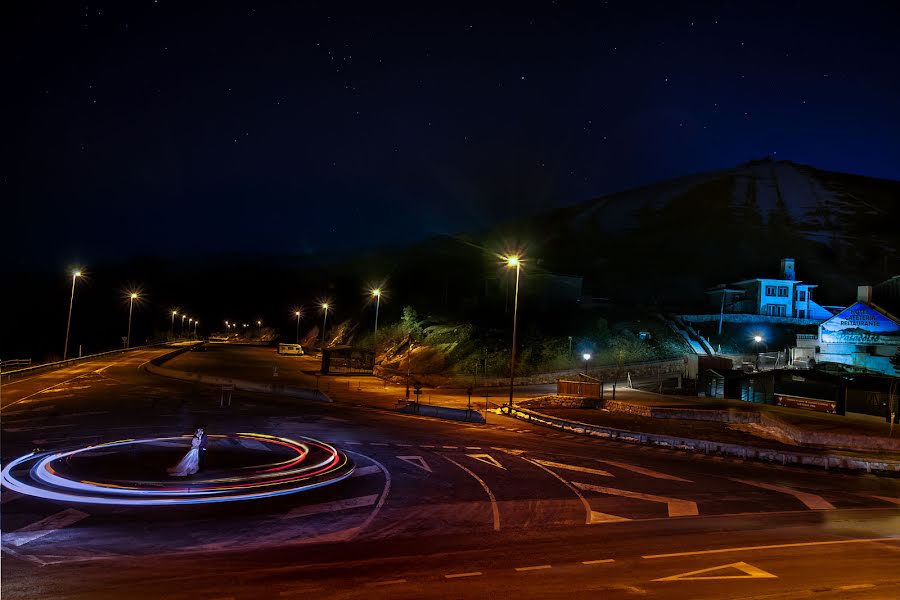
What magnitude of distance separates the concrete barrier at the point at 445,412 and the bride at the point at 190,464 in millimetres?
17238

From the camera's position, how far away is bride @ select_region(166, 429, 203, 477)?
1528 cm

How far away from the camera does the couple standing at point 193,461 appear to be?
15.3 metres

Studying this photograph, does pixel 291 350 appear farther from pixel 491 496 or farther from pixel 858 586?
pixel 858 586

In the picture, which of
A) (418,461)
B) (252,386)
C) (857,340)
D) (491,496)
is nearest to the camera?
(491,496)

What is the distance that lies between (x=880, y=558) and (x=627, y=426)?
17794 mm

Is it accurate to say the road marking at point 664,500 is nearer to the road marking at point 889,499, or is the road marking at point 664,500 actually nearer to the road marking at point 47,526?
the road marking at point 889,499

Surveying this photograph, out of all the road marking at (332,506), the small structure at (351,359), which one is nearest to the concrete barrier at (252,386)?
the small structure at (351,359)

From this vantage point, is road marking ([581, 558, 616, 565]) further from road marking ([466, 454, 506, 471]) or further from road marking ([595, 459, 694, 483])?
road marking ([595, 459, 694, 483])

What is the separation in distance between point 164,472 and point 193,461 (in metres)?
0.86

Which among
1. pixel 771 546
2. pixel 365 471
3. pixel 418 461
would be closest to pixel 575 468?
pixel 418 461

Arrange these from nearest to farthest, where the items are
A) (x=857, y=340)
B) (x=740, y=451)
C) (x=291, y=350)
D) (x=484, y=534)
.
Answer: (x=484, y=534), (x=740, y=451), (x=857, y=340), (x=291, y=350)

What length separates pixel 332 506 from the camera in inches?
531

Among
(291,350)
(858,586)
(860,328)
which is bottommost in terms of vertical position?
(291,350)

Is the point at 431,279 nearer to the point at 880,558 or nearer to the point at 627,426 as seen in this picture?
the point at 627,426
